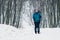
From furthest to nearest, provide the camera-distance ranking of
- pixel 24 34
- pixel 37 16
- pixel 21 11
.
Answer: pixel 21 11
pixel 37 16
pixel 24 34

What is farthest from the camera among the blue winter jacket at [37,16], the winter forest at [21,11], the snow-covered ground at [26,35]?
the winter forest at [21,11]

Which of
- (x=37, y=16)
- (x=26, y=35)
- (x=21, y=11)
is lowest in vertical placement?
(x=26, y=35)

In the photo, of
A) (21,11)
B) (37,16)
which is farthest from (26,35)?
(21,11)

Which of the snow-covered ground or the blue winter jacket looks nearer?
the snow-covered ground

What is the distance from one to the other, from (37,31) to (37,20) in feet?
2.22

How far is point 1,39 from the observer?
1042cm

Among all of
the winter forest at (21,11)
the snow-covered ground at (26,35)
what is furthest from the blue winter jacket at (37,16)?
the winter forest at (21,11)

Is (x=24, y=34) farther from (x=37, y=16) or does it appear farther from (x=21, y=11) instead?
(x=21, y=11)

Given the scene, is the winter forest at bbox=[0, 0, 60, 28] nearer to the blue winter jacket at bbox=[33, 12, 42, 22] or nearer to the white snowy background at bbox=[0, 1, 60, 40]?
the white snowy background at bbox=[0, 1, 60, 40]

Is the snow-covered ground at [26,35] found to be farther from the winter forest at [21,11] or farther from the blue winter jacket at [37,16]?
the winter forest at [21,11]

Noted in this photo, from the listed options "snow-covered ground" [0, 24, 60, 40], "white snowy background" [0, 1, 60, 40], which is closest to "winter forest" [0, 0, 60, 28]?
"white snowy background" [0, 1, 60, 40]

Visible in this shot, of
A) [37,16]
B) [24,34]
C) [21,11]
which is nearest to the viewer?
[24,34]

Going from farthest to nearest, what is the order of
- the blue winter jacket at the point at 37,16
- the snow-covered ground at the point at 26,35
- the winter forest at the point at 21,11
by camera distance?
the winter forest at the point at 21,11 → the blue winter jacket at the point at 37,16 → the snow-covered ground at the point at 26,35

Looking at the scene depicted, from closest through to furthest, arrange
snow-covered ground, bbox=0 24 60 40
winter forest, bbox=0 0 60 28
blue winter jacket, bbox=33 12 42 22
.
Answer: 1. snow-covered ground, bbox=0 24 60 40
2. blue winter jacket, bbox=33 12 42 22
3. winter forest, bbox=0 0 60 28
